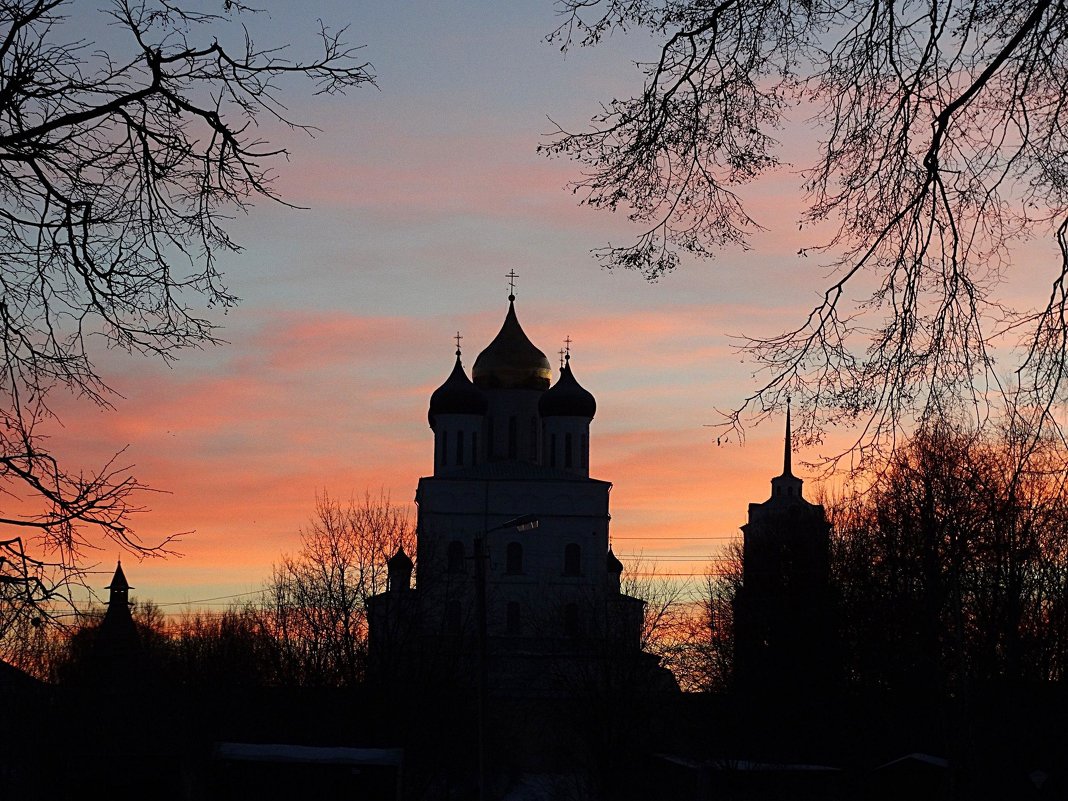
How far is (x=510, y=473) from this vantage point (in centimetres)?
7462

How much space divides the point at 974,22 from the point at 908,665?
31713mm

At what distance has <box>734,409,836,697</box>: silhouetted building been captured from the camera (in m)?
43.7

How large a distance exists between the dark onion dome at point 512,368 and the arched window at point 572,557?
9.67 metres

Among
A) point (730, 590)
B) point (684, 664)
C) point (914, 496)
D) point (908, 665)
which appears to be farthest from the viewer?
point (730, 590)

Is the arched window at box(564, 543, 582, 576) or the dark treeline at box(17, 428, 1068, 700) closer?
the dark treeline at box(17, 428, 1068, 700)

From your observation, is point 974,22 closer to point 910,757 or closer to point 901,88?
point 901,88

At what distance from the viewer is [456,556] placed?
71.6 meters

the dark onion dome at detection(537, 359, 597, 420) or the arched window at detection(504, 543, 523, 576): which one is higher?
the dark onion dome at detection(537, 359, 597, 420)

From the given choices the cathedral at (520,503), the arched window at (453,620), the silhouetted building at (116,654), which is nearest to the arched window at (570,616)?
the cathedral at (520,503)

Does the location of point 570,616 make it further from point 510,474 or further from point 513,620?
point 510,474

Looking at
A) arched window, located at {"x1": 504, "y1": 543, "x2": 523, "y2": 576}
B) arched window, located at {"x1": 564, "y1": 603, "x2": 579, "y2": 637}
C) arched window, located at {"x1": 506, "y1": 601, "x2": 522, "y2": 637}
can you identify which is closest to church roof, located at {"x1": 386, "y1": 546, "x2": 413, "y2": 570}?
A: arched window, located at {"x1": 564, "y1": 603, "x2": 579, "y2": 637}

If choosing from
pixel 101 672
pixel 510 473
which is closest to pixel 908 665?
pixel 101 672

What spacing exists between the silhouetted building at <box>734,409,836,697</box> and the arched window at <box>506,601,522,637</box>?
63.3ft

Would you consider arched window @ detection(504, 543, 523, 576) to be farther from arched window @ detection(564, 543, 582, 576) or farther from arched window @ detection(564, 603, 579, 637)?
arched window @ detection(564, 603, 579, 637)
